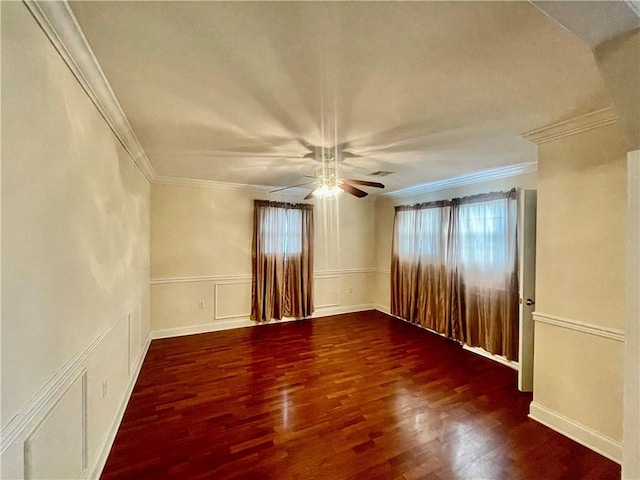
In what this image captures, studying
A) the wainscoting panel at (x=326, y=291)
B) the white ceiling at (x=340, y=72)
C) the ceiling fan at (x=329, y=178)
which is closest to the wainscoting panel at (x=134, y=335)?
the white ceiling at (x=340, y=72)

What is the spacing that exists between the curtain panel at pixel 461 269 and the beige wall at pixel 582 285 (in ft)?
3.52

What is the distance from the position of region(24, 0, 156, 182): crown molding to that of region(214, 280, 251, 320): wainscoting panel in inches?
115

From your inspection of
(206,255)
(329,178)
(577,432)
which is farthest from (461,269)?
(206,255)

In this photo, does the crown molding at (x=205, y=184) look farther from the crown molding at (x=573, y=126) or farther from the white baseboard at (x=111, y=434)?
the crown molding at (x=573, y=126)

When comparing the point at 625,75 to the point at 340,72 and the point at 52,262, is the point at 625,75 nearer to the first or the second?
the point at 340,72

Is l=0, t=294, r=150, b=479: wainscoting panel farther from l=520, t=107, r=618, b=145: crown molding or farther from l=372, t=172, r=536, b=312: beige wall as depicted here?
l=372, t=172, r=536, b=312: beige wall

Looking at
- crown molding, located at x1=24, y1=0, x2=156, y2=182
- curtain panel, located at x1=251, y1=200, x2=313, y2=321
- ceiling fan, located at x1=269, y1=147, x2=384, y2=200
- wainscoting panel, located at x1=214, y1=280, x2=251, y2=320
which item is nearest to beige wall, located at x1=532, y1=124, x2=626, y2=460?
ceiling fan, located at x1=269, y1=147, x2=384, y2=200

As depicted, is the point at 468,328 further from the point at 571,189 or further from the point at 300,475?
the point at 300,475

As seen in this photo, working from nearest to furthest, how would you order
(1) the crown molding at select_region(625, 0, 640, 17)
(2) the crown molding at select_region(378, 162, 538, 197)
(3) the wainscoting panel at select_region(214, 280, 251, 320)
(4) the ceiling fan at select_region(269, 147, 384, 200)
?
1. (1) the crown molding at select_region(625, 0, 640, 17)
2. (4) the ceiling fan at select_region(269, 147, 384, 200)
3. (2) the crown molding at select_region(378, 162, 538, 197)
4. (3) the wainscoting panel at select_region(214, 280, 251, 320)

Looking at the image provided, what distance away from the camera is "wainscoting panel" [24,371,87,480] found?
1072 millimetres

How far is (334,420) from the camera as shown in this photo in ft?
7.35

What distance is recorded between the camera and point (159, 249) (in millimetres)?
4090

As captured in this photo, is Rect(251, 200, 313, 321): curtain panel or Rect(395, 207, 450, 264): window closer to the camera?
Rect(395, 207, 450, 264): window

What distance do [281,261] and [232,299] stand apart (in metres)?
1.03
